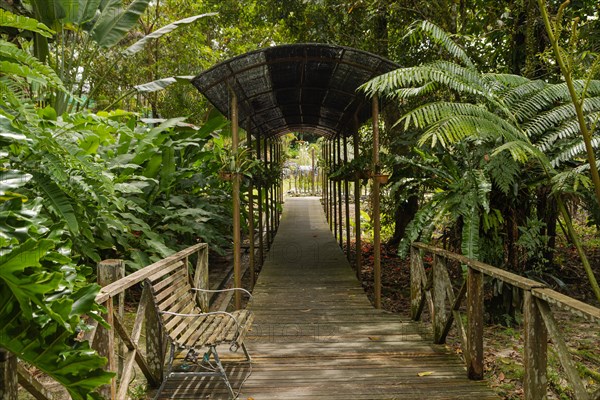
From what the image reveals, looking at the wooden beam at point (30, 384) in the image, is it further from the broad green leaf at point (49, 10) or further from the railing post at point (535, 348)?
the broad green leaf at point (49, 10)

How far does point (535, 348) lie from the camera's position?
9.32 ft

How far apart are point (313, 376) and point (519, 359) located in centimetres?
223

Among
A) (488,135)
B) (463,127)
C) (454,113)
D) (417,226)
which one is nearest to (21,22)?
(463,127)

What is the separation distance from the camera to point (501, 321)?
567 centimetres

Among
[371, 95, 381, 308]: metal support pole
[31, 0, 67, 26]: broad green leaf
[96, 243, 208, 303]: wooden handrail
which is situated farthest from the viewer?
[371, 95, 381, 308]: metal support pole

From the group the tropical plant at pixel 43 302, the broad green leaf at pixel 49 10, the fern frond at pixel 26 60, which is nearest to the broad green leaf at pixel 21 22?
the fern frond at pixel 26 60

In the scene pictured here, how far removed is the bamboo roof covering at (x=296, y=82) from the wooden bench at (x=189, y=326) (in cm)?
265

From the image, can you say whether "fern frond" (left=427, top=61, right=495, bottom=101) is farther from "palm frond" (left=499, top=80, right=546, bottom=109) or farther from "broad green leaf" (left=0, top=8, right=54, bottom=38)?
"broad green leaf" (left=0, top=8, right=54, bottom=38)

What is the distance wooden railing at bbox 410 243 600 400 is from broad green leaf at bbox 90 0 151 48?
500 cm

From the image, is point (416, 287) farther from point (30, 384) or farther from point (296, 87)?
point (30, 384)

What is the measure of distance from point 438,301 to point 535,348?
175 cm

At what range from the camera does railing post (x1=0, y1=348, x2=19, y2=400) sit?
1740mm

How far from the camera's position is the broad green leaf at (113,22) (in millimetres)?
6969

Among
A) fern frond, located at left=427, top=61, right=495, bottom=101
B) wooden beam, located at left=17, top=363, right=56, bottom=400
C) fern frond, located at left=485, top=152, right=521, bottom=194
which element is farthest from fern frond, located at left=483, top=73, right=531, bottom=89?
wooden beam, located at left=17, top=363, right=56, bottom=400
